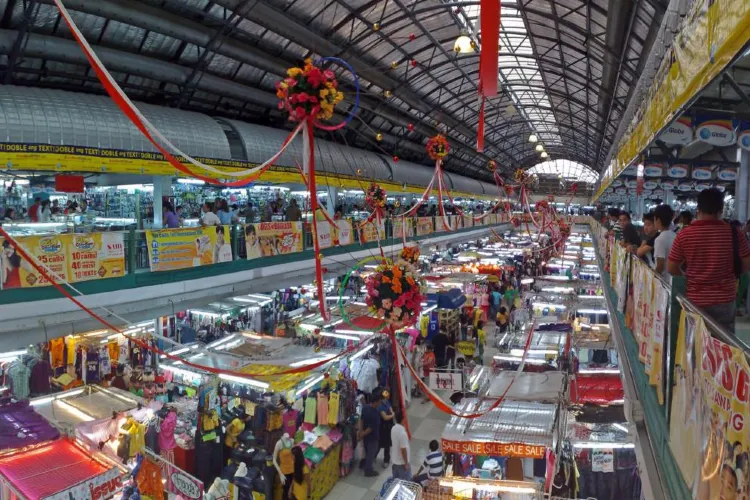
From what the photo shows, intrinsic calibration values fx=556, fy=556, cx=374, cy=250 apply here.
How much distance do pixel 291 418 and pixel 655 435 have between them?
6565 mm

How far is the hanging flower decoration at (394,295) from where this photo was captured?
7.22 m

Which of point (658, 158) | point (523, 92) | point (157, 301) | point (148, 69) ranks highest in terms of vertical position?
point (523, 92)

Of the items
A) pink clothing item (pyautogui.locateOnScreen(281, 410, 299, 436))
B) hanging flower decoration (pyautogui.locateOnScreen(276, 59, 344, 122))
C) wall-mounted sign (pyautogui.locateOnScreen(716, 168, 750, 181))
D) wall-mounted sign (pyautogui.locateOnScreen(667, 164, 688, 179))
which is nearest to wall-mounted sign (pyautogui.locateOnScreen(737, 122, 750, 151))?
wall-mounted sign (pyautogui.locateOnScreen(667, 164, 688, 179))

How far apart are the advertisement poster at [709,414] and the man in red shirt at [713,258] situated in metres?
0.69

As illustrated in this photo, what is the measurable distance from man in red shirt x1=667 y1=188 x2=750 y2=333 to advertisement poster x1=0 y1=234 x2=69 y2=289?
714 centimetres

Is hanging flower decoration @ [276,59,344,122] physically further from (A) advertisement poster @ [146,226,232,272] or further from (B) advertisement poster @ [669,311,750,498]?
(B) advertisement poster @ [669,311,750,498]

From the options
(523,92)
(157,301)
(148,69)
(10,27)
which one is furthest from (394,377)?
(523,92)

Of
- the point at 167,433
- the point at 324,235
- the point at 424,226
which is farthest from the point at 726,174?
the point at 167,433

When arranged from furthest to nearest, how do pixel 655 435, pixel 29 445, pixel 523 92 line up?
1. pixel 523 92
2. pixel 29 445
3. pixel 655 435

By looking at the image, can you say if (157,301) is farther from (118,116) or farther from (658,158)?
(658,158)

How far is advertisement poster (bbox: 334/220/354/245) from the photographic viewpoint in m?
14.6

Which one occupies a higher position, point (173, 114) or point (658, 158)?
point (173, 114)

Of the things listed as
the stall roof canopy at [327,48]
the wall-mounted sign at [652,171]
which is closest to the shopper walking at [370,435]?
the stall roof canopy at [327,48]

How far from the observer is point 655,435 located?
3.75m
